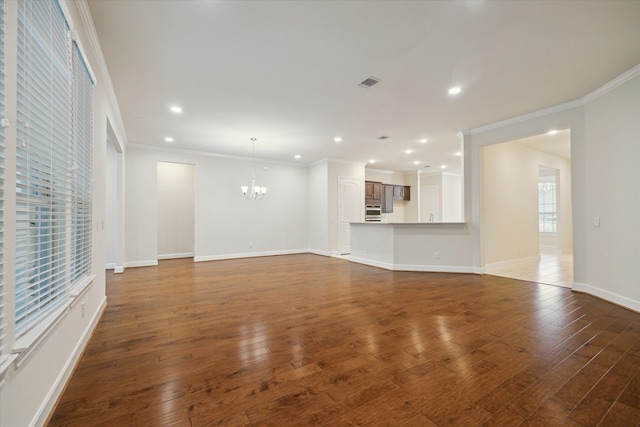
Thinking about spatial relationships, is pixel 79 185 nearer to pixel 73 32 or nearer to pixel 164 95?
pixel 73 32

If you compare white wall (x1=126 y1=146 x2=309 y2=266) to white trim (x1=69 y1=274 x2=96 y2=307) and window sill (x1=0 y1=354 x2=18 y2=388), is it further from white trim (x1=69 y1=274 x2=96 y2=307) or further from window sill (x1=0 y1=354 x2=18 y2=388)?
window sill (x1=0 y1=354 x2=18 y2=388)

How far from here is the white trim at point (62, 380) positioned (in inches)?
58.1

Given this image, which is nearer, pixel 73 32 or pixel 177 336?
pixel 73 32

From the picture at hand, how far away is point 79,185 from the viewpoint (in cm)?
237

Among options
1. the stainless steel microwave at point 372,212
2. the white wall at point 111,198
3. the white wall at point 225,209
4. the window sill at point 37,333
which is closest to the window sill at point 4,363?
the window sill at point 37,333

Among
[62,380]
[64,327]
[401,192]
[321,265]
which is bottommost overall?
[321,265]

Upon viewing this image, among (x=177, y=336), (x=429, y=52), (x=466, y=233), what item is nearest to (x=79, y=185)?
(x=177, y=336)

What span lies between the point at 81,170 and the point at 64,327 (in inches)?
51.8

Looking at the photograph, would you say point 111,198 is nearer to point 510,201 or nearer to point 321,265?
point 321,265

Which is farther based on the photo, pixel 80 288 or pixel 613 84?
pixel 613 84

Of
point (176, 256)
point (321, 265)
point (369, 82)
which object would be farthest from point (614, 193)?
point (176, 256)

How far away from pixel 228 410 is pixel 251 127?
4.60 meters

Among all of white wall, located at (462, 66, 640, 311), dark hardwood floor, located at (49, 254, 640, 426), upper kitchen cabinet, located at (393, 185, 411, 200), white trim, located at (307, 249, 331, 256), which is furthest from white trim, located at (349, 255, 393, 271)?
upper kitchen cabinet, located at (393, 185, 411, 200)

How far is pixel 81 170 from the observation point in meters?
2.39
